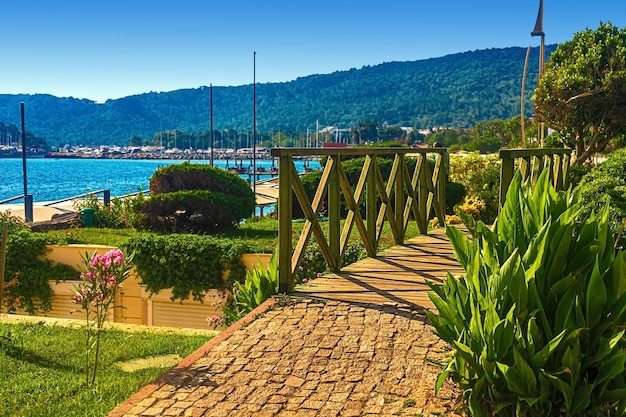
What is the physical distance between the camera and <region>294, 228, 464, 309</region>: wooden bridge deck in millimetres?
5434

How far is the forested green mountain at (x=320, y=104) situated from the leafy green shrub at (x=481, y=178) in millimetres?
142455

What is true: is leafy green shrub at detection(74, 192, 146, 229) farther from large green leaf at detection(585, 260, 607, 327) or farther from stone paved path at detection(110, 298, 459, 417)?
large green leaf at detection(585, 260, 607, 327)

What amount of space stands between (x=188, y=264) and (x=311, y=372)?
6670 mm

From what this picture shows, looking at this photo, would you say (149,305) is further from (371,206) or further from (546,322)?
(546,322)

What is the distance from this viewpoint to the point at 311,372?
3.84 m

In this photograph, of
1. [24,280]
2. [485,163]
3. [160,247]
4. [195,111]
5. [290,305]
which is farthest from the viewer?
[195,111]

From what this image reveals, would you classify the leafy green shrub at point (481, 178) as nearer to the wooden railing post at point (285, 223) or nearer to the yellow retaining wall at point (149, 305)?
the yellow retaining wall at point (149, 305)

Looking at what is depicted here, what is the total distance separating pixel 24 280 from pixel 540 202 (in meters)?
9.98

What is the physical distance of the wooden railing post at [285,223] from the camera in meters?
5.40

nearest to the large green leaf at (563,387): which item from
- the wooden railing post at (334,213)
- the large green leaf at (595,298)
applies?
the large green leaf at (595,298)

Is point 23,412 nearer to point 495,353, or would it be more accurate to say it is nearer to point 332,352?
point 332,352

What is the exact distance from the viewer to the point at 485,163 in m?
15.7

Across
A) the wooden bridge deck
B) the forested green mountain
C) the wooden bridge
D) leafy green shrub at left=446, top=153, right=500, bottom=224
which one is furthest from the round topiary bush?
the forested green mountain

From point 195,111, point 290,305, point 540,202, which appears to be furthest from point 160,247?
point 195,111
